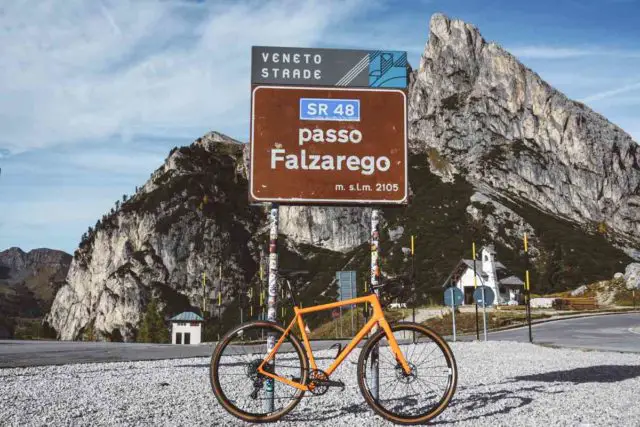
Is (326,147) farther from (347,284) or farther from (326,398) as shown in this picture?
(347,284)

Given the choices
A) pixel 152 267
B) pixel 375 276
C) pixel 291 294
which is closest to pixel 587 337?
pixel 375 276

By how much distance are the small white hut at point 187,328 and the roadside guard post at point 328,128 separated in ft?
176

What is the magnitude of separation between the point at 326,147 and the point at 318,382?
10.1 ft

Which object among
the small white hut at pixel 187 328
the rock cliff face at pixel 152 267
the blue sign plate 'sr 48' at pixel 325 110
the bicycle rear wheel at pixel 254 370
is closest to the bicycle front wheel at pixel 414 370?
the bicycle rear wheel at pixel 254 370

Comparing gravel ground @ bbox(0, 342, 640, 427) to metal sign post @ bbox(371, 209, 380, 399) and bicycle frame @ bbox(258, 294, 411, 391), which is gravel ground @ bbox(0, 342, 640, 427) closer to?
metal sign post @ bbox(371, 209, 380, 399)

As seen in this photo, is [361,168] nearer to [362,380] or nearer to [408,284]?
[408,284]

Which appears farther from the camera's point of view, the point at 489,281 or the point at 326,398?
the point at 489,281

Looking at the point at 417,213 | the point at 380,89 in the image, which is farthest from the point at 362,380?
the point at 417,213

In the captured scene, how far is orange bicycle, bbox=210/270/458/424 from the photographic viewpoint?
610cm

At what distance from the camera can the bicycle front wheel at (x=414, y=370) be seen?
19.8 feet

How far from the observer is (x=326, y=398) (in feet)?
24.2

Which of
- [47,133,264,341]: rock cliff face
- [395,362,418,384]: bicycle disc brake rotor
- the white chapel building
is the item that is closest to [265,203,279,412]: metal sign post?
[395,362,418,384]: bicycle disc brake rotor

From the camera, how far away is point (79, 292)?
19312 cm

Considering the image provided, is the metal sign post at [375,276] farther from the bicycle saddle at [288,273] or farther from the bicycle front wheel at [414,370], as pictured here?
the bicycle saddle at [288,273]
